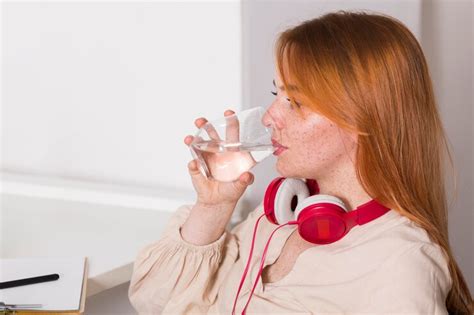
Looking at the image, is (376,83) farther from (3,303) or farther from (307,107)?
(3,303)

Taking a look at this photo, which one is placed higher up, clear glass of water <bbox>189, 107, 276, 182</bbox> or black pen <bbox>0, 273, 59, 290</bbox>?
clear glass of water <bbox>189, 107, 276, 182</bbox>

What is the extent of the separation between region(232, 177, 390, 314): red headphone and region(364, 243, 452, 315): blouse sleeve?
95mm

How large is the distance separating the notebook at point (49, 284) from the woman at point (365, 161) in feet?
0.99

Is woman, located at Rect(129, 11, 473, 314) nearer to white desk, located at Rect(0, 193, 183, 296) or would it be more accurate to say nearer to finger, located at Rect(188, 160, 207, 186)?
finger, located at Rect(188, 160, 207, 186)

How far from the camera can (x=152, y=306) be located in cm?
156

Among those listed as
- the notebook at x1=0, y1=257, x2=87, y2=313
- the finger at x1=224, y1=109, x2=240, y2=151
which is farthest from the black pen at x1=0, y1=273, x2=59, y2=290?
the finger at x1=224, y1=109, x2=240, y2=151

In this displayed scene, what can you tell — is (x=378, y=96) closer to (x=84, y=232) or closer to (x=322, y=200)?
(x=322, y=200)

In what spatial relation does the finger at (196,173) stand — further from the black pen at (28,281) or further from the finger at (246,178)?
the black pen at (28,281)

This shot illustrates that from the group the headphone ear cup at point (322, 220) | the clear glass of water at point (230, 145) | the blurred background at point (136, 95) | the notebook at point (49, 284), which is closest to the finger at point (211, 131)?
the clear glass of water at point (230, 145)

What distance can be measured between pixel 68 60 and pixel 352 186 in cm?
106

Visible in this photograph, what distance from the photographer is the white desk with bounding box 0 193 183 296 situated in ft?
5.42

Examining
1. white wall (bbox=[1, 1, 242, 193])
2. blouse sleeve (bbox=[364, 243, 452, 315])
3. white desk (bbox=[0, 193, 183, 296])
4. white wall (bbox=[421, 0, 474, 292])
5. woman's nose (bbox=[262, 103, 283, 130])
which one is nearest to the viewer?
blouse sleeve (bbox=[364, 243, 452, 315])

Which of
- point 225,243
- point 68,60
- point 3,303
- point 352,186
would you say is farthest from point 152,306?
point 68,60

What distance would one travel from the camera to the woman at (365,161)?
128 cm
